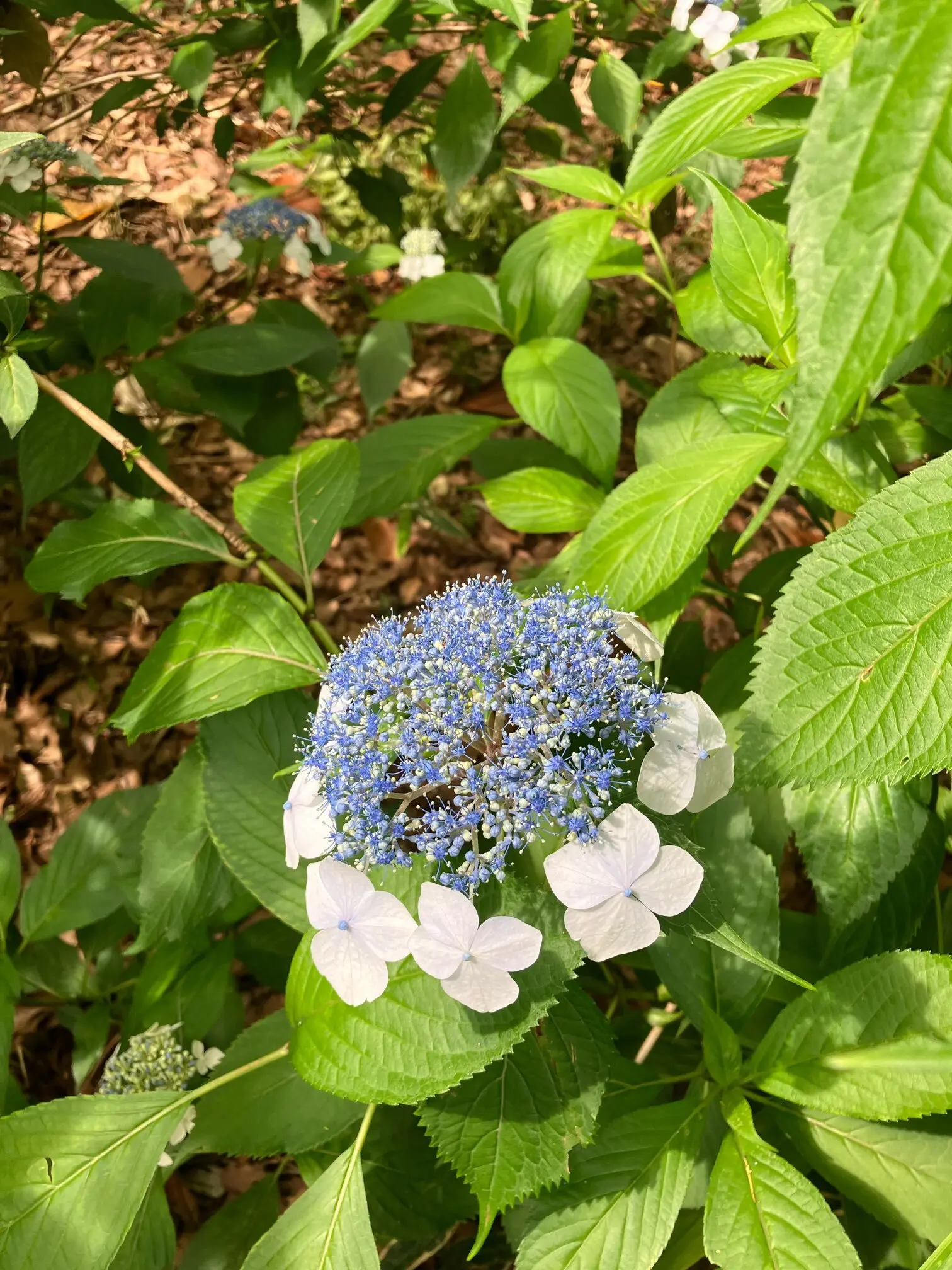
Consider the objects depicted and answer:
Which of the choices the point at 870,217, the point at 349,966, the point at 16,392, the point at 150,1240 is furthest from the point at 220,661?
the point at 870,217

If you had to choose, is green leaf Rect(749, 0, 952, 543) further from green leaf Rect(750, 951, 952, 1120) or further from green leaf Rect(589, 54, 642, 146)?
green leaf Rect(589, 54, 642, 146)

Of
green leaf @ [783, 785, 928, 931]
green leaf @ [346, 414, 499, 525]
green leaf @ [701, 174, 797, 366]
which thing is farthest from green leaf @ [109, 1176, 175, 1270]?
green leaf @ [701, 174, 797, 366]

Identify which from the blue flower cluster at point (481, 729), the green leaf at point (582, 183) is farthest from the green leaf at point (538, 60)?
the blue flower cluster at point (481, 729)

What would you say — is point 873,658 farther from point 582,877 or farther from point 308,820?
point 308,820

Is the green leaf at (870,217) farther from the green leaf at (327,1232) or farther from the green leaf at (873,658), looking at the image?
the green leaf at (327,1232)

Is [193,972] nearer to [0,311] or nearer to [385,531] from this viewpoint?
[0,311]

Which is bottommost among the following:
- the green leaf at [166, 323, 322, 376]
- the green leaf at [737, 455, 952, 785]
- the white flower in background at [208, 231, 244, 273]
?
the green leaf at [166, 323, 322, 376]
